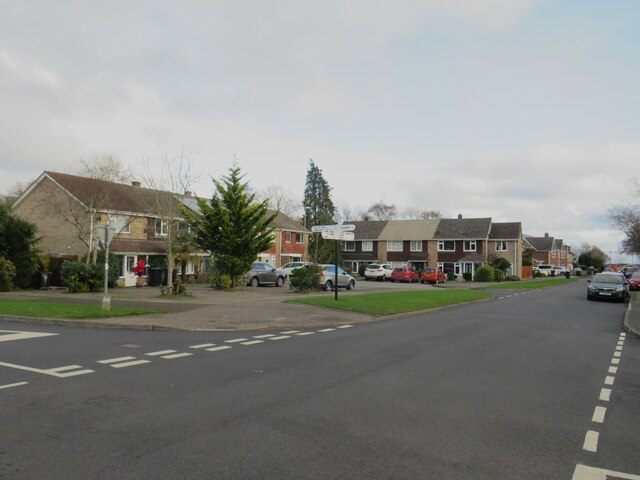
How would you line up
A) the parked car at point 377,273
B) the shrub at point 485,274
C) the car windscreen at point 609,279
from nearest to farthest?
the car windscreen at point 609,279
the parked car at point 377,273
the shrub at point 485,274

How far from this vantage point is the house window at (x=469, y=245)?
5853cm

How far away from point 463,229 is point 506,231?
17.5 feet

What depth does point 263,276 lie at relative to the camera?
32.7 m

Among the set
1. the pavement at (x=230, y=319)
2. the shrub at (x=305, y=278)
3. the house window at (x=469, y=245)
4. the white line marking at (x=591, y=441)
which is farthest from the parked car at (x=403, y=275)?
the white line marking at (x=591, y=441)

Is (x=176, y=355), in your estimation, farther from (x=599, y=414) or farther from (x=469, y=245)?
(x=469, y=245)

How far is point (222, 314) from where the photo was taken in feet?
51.0

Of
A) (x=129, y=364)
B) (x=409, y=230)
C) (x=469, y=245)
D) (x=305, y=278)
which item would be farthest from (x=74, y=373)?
(x=409, y=230)

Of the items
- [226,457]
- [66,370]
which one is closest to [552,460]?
[226,457]

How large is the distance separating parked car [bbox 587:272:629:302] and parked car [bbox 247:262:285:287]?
19.0 metres

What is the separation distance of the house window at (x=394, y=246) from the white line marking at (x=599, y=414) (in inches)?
2248

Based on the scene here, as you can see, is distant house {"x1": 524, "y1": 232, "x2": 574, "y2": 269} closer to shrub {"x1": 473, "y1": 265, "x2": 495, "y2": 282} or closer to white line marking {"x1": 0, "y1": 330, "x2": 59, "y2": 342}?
shrub {"x1": 473, "y1": 265, "x2": 495, "y2": 282}

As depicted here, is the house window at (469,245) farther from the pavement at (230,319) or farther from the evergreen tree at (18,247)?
the evergreen tree at (18,247)

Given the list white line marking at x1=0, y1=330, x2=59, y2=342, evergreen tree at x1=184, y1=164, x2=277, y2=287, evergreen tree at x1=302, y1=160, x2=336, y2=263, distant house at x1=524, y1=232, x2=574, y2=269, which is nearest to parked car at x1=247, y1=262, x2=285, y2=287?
evergreen tree at x1=184, y1=164, x2=277, y2=287

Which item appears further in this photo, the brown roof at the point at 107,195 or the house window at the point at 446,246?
the house window at the point at 446,246
